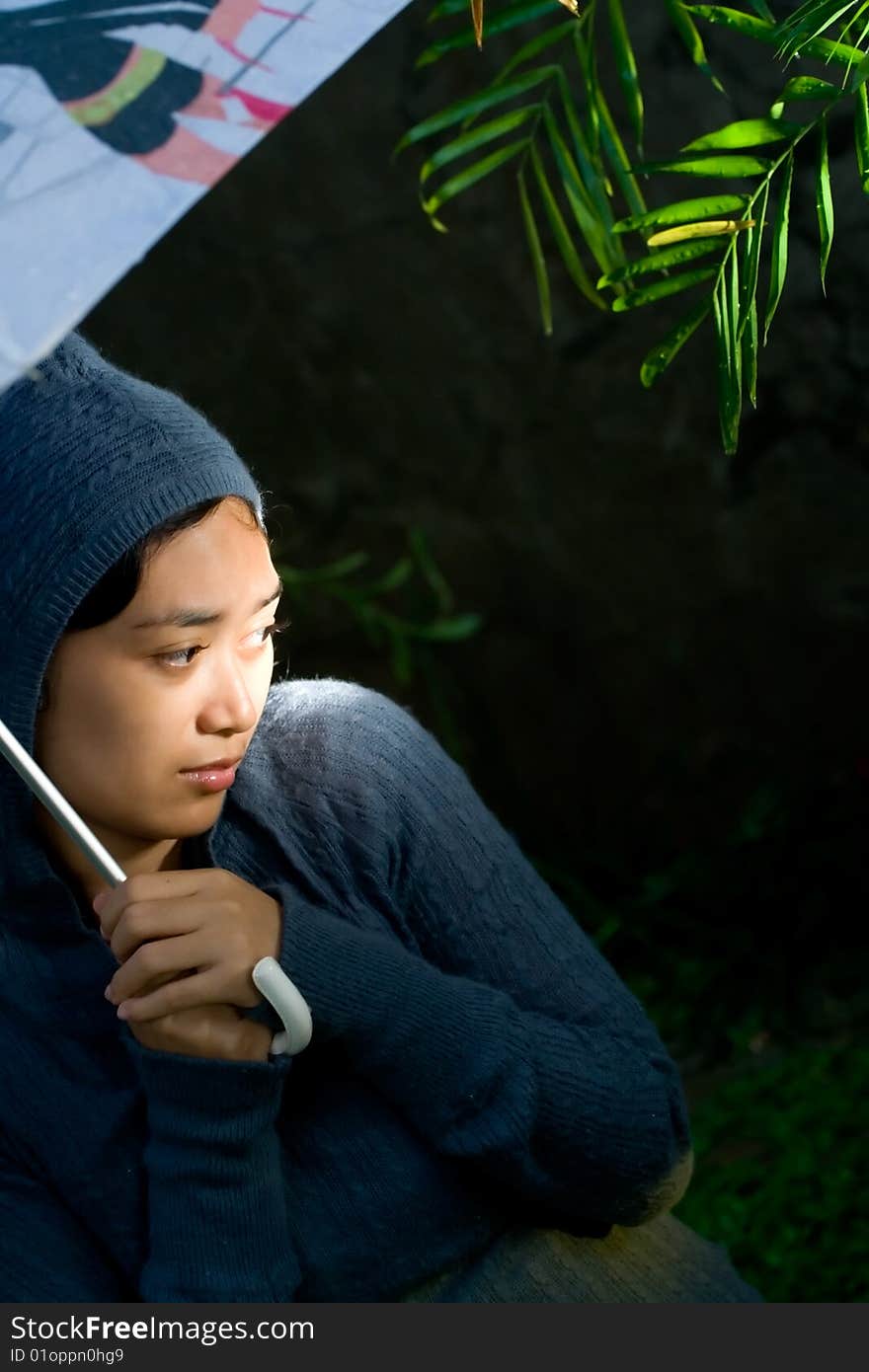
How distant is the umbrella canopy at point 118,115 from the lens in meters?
1.15

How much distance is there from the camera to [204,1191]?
5.03ft

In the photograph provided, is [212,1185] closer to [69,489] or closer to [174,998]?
[174,998]

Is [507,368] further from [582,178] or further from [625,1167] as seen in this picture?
[625,1167]

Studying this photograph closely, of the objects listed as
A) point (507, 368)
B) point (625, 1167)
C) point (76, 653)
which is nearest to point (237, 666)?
point (76, 653)

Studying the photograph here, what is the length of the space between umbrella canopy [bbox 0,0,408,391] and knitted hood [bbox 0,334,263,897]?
0.85 ft

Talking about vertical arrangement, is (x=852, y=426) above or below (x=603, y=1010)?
below

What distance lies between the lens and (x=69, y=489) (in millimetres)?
1480

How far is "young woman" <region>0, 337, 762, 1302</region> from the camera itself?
148cm

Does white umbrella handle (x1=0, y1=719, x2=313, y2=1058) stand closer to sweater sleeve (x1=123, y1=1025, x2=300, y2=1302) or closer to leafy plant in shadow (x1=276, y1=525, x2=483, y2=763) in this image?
sweater sleeve (x1=123, y1=1025, x2=300, y2=1302)

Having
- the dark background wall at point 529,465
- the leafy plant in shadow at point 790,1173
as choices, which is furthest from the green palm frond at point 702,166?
the leafy plant in shadow at point 790,1173

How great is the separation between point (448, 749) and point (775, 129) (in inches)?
82.0

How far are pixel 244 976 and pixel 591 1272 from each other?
550 millimetres

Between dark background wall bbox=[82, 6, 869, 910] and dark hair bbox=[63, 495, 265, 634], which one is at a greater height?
dark hair bbox=[63, 495, 265, 634]

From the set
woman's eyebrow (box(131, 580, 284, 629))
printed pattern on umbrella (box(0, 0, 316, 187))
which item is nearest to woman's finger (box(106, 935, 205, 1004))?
woman's eyebrow (box(131, 580, 284, 629))
